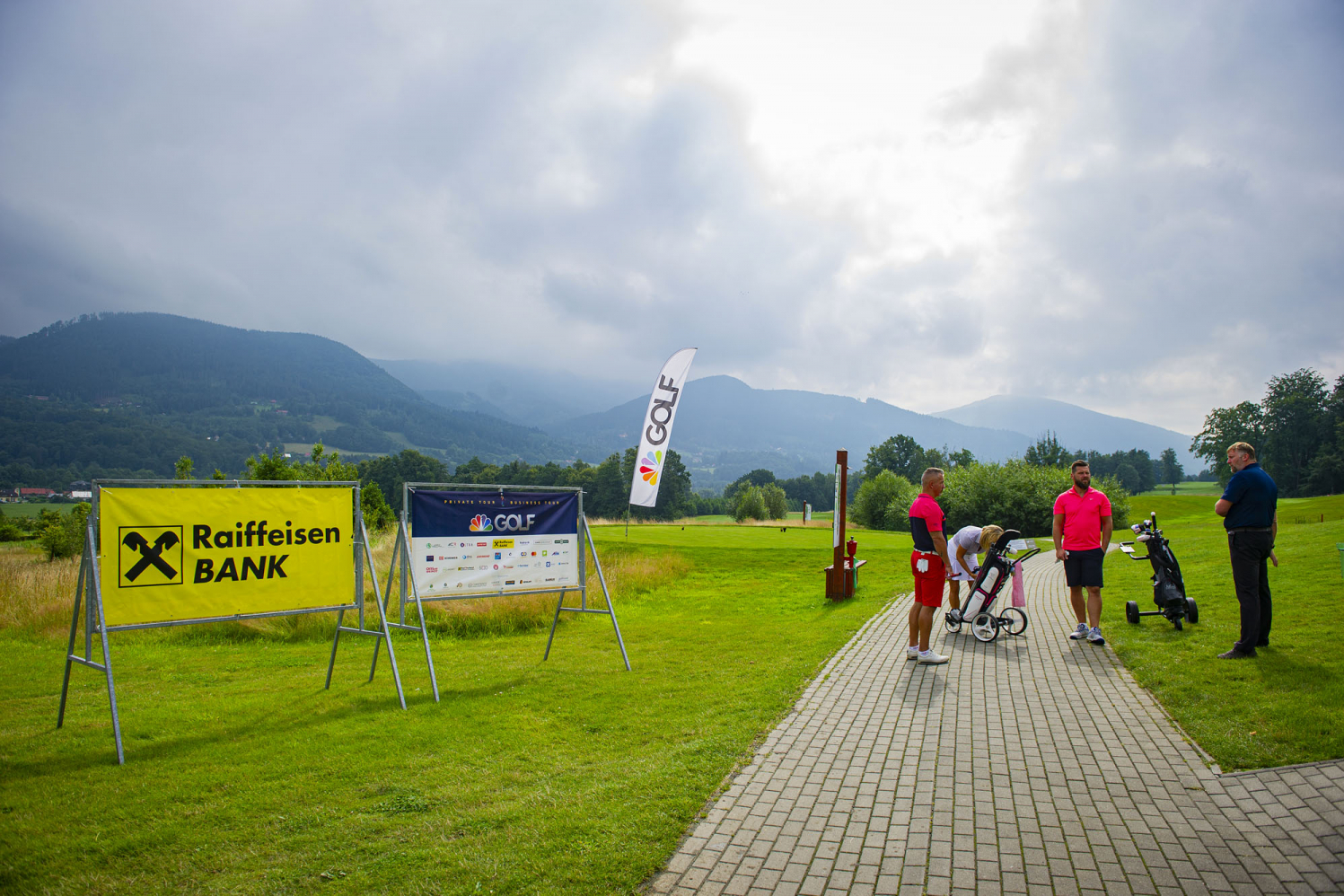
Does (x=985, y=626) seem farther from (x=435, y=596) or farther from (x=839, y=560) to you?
(x=435, y=596)

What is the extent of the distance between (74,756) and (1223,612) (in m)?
13.3

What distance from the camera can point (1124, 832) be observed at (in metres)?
4.11

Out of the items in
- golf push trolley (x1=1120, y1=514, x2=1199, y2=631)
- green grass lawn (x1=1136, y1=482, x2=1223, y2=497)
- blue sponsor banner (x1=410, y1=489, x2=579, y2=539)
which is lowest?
golf push trolley (x1=1120, y1=514, x2=1199, y2=631)

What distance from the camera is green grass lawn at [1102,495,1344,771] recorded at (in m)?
5.18

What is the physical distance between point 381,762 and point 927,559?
5.70m

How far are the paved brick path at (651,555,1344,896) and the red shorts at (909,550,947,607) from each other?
3.88 ft

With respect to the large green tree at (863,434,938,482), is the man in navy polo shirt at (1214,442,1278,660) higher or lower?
lower

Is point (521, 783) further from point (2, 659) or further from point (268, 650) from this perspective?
point (2, 659)

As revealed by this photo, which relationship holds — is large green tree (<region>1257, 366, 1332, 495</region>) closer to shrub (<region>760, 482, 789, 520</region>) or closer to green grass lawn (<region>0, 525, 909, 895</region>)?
shrub (<region>760, 482, 789, 520</region>)

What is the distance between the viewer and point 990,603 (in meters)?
9.27

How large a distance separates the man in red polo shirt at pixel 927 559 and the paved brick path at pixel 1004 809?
3.80ft

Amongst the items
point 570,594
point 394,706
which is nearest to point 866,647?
point 394,706

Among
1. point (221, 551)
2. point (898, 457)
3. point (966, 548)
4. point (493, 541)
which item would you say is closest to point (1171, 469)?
point (898, 457)

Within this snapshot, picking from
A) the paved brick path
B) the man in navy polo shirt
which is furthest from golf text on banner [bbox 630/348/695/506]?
the man in navy polo shirt
